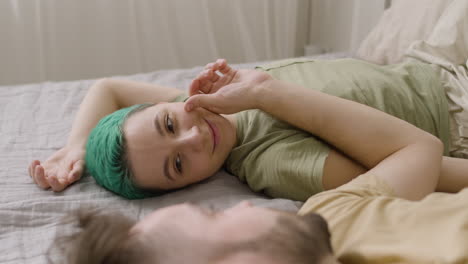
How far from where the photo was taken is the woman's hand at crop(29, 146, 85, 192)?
1.11m

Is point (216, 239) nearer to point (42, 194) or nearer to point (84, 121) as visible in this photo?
point (42, 194)

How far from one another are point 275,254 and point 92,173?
27.8 inches

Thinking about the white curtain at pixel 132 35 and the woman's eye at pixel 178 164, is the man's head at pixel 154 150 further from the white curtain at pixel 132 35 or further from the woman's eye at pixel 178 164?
the white curtain at pixel 132 35

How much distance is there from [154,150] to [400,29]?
1000 mm

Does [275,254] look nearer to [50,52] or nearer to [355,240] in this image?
[355,240]

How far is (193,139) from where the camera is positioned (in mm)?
1050

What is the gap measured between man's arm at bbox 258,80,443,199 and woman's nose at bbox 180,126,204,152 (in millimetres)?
171

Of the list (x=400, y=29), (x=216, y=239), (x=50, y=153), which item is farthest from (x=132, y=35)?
(x=216, y=239)

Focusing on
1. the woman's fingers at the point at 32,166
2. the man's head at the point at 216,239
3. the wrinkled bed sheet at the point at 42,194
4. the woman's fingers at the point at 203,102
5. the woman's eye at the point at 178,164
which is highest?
the man's head at the point at 216,239

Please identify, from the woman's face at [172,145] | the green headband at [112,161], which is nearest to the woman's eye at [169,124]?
the woman's face at [172,145]

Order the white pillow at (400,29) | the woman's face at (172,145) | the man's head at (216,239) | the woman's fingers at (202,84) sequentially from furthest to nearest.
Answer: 1. the white pillow at (400,29)
2. the woman's fingers at (202,84)
3. the woman's face at (172,145)
4. the man's head at (216,239)

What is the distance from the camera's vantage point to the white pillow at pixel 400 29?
1.50 meters

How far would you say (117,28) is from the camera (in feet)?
7.73

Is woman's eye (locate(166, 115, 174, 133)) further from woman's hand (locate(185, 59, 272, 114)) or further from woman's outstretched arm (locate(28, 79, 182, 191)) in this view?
woman's outstretched arm (locate(28, 79, 182, 191))
